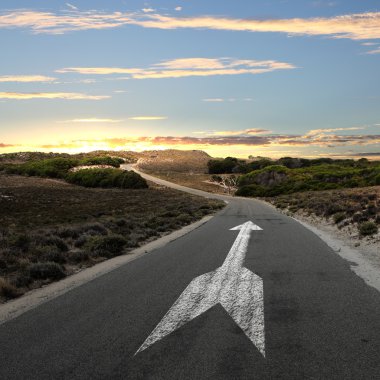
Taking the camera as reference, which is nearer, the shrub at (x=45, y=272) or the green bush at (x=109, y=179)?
the shrub at (x=45, y=272)

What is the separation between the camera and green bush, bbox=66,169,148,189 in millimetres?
88750

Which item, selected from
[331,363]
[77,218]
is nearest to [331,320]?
[331,363]

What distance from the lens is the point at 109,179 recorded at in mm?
91500

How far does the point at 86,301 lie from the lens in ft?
25.6

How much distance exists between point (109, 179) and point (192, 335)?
88.0 m

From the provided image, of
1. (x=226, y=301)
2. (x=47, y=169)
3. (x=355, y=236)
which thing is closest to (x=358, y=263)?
(x=226, y=301)

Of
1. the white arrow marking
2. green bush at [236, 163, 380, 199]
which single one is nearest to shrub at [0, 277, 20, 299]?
the white arrow marking

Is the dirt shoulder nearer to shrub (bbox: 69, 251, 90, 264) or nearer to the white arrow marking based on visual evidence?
the white arrow marking

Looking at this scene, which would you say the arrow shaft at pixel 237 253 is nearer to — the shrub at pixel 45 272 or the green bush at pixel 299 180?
the shrub at pixel 45 272

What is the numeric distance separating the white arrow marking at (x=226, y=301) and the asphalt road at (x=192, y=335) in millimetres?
122

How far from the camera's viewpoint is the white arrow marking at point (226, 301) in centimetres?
585

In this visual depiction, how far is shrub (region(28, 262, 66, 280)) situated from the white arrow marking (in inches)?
163

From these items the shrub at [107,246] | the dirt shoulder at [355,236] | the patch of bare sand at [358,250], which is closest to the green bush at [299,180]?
the dirt shoulder at [355,236]

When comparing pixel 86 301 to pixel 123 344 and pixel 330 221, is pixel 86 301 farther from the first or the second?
pixel 330 221
